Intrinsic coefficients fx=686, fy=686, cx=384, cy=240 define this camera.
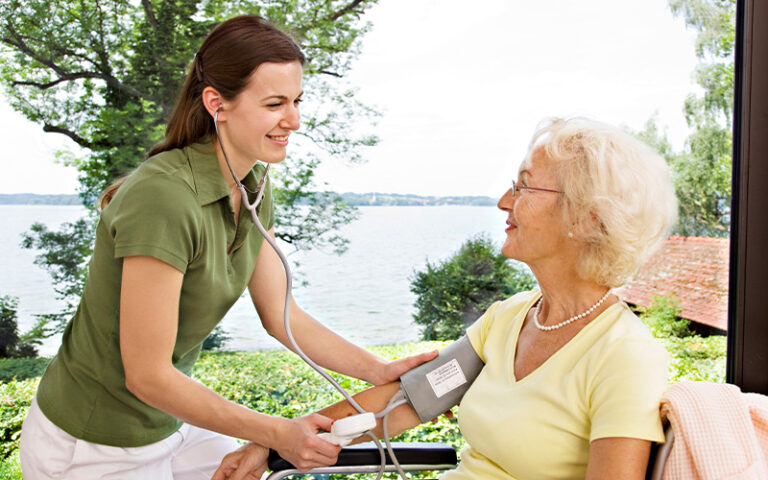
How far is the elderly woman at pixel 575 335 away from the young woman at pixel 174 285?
0.81ft

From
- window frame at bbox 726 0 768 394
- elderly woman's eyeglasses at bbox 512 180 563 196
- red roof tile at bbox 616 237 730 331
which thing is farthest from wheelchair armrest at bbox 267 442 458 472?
red roof tile at bbox 616 237 730 331

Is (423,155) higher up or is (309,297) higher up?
(423,155)

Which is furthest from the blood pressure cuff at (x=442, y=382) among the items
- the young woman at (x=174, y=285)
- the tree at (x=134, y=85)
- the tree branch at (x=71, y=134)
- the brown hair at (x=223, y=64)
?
the tree branch at (x=71, y=134)

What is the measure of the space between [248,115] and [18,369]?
2.65 meters

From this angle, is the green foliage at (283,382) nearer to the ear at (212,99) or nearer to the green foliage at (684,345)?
the green foliage at (684,345)

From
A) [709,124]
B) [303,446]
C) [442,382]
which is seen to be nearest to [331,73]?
[709,124]

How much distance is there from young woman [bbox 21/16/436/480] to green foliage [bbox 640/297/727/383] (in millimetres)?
2427

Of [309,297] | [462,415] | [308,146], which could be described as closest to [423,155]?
[308,146]

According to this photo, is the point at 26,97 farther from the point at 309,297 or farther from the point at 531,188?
the point at 531,188

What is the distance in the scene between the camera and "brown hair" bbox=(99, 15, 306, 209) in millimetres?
1317

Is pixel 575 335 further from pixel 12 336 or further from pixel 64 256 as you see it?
pixel 12 336

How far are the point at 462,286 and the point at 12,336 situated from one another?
223 cm

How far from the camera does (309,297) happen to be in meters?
3.50

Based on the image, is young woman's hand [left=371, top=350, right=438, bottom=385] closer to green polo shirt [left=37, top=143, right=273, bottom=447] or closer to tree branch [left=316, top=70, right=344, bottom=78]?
green polo shirt [left=37, top=143, right=273, bottom=447]
